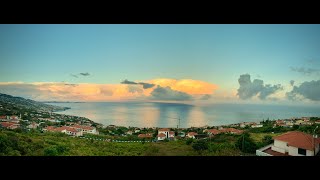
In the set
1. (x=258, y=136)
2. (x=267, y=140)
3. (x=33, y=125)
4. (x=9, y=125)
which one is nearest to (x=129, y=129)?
(x=33, y=125)

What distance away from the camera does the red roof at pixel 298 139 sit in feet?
12.9

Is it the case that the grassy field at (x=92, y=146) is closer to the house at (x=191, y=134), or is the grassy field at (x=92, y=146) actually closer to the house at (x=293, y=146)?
the house at (x=191, y=134)

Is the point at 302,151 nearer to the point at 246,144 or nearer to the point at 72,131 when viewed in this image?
the point at 246,144

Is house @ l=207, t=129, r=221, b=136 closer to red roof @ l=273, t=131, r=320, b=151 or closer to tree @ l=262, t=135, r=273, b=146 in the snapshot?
tree @ l=262, t=135, r=273, b=146

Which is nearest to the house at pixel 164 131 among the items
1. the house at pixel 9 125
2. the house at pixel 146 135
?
the house at pixel 146 135

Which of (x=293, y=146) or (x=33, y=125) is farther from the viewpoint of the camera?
(x=33, y=125)

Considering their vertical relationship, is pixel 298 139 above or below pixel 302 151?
above

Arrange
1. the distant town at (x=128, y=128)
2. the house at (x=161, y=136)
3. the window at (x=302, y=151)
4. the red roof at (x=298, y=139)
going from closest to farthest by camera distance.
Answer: the window at (x=302, y=151)
the red roof at (x=298, y=139)
the distant town at (x=128, y=128)
the house at (x=161, y=136)

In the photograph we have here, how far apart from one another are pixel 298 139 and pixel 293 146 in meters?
0.25

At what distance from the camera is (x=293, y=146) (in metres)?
3.98
